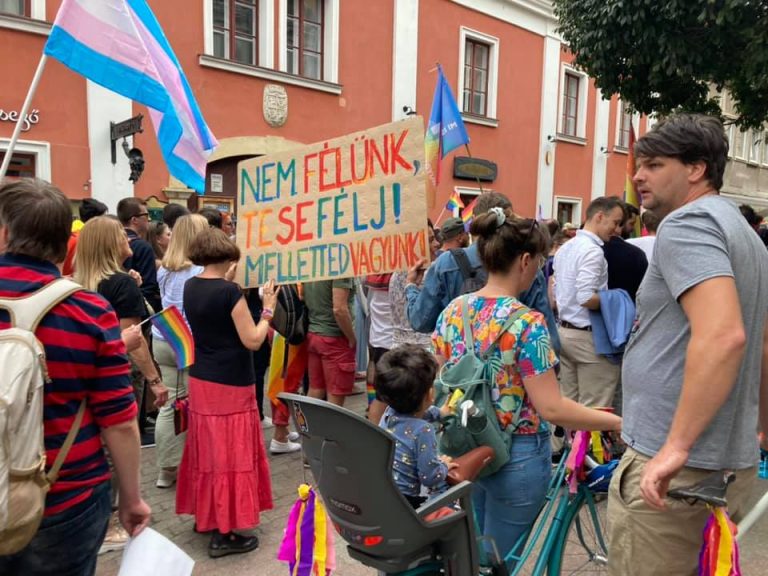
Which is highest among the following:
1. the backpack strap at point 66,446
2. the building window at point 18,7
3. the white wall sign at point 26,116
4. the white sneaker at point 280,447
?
the building window at point 18,7

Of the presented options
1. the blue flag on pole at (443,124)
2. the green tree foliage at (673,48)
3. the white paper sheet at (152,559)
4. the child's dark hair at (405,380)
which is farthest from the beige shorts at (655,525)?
the green tree foliage at (673,48)

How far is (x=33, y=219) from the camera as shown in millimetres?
1738

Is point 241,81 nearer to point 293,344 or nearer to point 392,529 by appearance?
point 293,344

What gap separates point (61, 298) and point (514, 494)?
161 cm

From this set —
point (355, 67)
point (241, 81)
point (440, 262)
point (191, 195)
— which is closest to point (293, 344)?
point (440, 262)

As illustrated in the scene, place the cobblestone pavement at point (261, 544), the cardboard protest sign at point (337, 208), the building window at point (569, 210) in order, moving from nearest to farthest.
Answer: the cardboard protest sign at point (337, 208), the cobblestone pavement at point (261, 544), the building window at point (569, 210)

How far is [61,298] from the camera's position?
1.70 metres

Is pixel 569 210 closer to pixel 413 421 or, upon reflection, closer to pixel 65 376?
pixel 413 421

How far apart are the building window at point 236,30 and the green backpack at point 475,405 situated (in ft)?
29.6

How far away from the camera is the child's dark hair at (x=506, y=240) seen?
216cm

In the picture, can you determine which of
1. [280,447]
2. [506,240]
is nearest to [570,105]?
[280,447]

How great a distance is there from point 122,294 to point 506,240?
2.07 meters

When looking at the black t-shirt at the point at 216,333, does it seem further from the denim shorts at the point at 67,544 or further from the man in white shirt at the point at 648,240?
the man in white shirt at the point at 648,240

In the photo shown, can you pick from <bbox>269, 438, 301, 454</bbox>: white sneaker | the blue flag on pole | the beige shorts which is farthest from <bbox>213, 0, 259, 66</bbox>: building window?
the beige shorts
